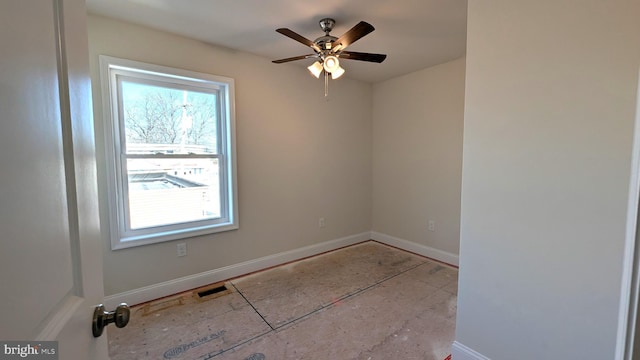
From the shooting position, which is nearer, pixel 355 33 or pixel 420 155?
pixel 355 33

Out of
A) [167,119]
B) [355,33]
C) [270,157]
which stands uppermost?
[355,33]

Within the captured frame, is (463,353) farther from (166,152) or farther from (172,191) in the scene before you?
(166,152)

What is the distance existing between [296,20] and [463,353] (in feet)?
8.85

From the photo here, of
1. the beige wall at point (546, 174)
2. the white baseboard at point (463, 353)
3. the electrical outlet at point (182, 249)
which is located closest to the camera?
the beige wall at point (546, 174)

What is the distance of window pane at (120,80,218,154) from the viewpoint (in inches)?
93.1

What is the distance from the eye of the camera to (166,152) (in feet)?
8.41

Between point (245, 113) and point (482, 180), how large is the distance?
234 cm

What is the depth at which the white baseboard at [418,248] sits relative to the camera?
324 centimetres

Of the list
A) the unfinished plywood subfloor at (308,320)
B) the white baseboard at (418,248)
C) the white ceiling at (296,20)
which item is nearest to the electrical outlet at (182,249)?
the unfinished plywood subfloor at (308,320)

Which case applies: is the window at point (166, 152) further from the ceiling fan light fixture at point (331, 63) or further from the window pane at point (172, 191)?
the ceiling fan light fixture at point (331, 63)

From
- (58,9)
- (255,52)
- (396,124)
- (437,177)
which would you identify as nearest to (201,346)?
(58,9)

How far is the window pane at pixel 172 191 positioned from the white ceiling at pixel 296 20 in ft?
3.95

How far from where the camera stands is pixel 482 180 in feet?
5.15

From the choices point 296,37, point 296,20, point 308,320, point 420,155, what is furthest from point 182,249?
point 420,155
